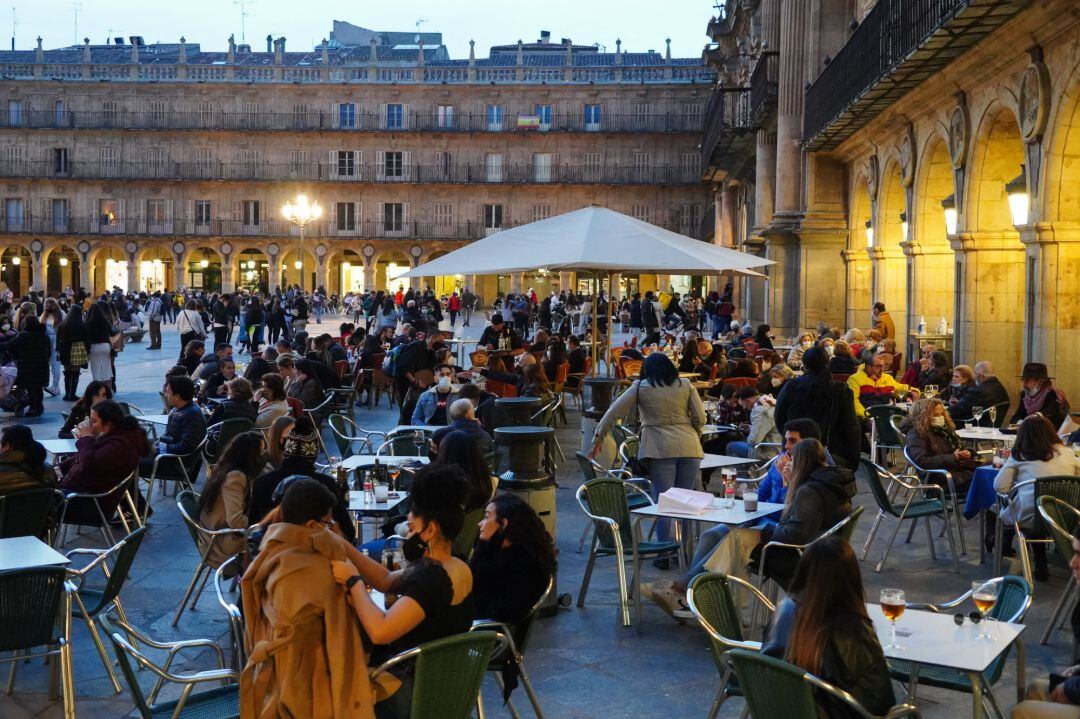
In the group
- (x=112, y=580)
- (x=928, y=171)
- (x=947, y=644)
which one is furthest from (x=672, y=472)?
(x=928, y=171)

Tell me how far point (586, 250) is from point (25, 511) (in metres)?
4.96

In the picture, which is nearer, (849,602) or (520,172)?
(849,602)

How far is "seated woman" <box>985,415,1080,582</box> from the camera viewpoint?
671 centimetres

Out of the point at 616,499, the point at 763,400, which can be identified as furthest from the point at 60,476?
the point at 763,400

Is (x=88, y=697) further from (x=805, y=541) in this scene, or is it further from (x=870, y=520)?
(x=870, y=520)

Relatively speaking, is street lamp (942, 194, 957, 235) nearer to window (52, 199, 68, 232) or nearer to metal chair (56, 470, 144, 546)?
metal chair (56, 470, 144, 546)

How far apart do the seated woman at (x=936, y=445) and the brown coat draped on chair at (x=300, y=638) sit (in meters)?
5.09

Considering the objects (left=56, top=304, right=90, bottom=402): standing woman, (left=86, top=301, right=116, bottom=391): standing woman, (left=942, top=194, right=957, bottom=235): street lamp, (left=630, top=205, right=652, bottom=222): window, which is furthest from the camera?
(left=630, top=205, right=652, bottom=222): window

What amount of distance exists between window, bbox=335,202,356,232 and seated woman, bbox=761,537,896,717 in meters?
47.2

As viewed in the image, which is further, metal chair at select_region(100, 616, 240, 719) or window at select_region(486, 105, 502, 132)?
window at select_region(486, 105, 502, 132)

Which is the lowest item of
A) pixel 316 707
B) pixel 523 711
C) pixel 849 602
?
pixel 523 711

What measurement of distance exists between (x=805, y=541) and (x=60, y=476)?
16.8 ft

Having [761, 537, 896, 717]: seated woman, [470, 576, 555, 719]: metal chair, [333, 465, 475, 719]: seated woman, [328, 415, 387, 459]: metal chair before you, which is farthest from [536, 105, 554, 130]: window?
[761, 537, 896, 717]: seated woman

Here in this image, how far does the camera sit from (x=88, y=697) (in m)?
5.29
